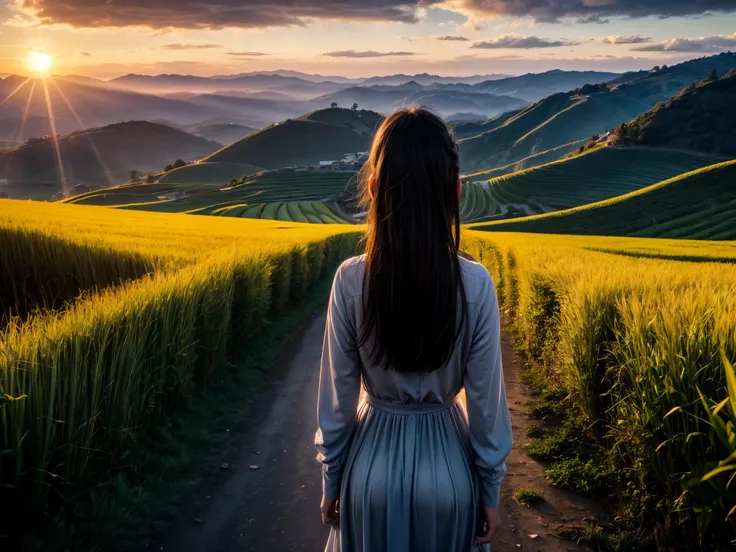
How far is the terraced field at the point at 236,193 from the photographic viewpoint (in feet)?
325

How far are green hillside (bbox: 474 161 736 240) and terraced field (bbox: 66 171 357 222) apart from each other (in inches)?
1605

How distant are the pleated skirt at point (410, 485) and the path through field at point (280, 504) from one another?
2.19m

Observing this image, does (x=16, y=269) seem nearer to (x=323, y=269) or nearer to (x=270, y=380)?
(x=270, y=380)

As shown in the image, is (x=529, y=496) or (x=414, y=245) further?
(x=529, y=496)

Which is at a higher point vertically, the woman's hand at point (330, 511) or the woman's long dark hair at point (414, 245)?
the woman's long dark hair at point (414, 245)

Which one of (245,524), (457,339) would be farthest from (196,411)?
(457,339)

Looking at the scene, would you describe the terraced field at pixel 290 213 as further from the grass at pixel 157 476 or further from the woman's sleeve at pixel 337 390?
the woman's sleeve at pixel 337 390

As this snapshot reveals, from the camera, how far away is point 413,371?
213cm

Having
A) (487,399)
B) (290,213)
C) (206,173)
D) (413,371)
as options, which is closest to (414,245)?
(413,371)

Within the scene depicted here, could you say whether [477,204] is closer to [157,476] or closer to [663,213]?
[663,213]

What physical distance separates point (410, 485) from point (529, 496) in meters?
3.03

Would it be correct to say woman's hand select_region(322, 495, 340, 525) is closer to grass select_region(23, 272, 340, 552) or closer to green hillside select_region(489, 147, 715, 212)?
grass select_region(23, 272, 340, 552)

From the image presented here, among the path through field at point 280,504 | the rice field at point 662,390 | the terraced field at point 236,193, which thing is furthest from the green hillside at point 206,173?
the rice field at point 662,390

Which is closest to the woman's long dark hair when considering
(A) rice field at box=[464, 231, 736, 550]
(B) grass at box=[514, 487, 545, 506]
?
(A) rice field at box=[464, 231, 736, 550]
